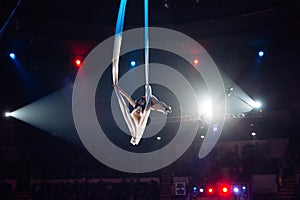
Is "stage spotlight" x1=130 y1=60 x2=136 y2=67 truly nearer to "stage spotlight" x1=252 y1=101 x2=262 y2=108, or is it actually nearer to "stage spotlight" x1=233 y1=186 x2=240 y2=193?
"stage spotlight" x1=252 y1=101 x2=262 y2=108

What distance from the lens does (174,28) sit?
628 inches

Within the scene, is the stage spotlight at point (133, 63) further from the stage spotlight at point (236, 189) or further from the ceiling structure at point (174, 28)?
the stage spotlight at point (236, 189)

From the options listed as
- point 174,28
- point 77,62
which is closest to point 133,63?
point 77,62

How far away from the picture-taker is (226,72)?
18641mm

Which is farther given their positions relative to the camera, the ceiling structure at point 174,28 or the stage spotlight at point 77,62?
the stage spotlight at point 77,62

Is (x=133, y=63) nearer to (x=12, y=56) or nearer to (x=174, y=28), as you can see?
(x=174, y=28)

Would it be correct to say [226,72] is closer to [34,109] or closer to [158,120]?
[158,120]

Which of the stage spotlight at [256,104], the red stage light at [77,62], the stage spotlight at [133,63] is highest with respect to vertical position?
the stage spotlight at [133,63]

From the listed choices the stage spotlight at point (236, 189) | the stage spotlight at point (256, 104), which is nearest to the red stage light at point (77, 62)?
the stage spotlight at point (256, 104)

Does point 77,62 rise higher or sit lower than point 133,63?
lower

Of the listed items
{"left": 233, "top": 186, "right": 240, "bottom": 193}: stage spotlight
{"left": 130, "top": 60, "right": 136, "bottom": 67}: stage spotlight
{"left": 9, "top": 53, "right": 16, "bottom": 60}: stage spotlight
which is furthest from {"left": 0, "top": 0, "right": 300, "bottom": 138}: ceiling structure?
{"left": 233, "top": 186, "right": 240, "bottom": 193}: stage spotlight

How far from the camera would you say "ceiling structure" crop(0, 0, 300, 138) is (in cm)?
1479

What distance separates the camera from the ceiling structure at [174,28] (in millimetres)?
14789

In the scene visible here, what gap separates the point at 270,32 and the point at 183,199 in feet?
25.6
